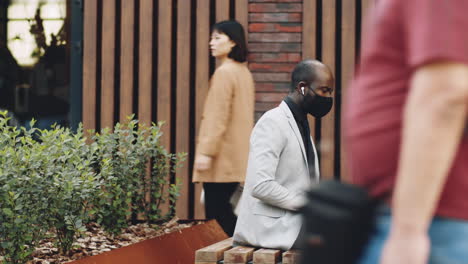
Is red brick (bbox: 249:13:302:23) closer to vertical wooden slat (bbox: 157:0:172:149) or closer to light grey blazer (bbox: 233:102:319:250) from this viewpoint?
vertical wooden slat (bbox: 157:0:172:149)

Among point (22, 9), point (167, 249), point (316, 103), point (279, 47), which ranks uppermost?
point (22, 9)

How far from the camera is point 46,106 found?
7.61 metres

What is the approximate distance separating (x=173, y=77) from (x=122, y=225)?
187 centimetres

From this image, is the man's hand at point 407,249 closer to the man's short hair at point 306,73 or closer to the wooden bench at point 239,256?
the wooden bench at point 239,256

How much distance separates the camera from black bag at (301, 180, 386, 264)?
1.42 m

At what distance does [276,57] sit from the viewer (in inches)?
281

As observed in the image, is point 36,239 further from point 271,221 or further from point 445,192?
point 445,192

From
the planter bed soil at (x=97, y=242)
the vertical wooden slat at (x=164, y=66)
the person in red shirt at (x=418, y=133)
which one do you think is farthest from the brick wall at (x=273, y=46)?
the person in red shirt at (x=418, y=133)

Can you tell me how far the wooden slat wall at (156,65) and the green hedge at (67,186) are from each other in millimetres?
834

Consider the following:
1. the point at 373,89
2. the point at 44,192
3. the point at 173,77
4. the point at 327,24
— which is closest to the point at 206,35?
the point at 173,77

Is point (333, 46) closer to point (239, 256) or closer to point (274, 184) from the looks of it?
point (274, 184)

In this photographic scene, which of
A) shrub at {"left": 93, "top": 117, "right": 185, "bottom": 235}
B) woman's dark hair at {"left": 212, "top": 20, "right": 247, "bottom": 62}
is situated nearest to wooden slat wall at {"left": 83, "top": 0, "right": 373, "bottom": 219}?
shrub at {"left": 93, "top": 117, "right": 185, "bottom": 235}

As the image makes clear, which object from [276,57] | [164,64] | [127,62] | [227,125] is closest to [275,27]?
[276,57]

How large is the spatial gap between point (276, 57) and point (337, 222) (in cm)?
579
